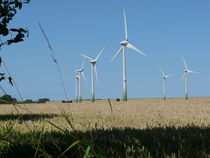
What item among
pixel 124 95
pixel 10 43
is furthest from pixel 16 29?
pixel 124 95

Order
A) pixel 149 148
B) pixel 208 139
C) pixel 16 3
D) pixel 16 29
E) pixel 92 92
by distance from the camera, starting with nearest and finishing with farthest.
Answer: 1. pixel 149 148
2. pixel 208 139
3. pixel 16 29
4. pixel 16 3
5. pixel 92 92

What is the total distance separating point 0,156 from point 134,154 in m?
1.81

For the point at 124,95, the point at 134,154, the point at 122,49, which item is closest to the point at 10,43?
the point at 134,154

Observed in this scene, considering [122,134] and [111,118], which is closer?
[122,134]

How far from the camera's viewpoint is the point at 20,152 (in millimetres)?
4156

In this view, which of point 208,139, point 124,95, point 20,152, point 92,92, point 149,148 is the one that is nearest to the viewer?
point 20,152

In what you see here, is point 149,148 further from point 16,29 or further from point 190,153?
point 16,29

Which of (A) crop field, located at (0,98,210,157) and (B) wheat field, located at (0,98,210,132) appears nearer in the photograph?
(A) crop field, located at (0,98,210,157)

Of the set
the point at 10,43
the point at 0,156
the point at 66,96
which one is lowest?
the point at 0,156

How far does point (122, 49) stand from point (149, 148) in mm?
46748

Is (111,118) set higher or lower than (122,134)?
higher

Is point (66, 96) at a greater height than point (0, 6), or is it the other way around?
point (0, 6)

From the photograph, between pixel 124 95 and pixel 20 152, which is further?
pixel 124 95

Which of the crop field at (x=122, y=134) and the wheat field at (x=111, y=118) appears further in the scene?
the wheat field at (x=111, y=118)
